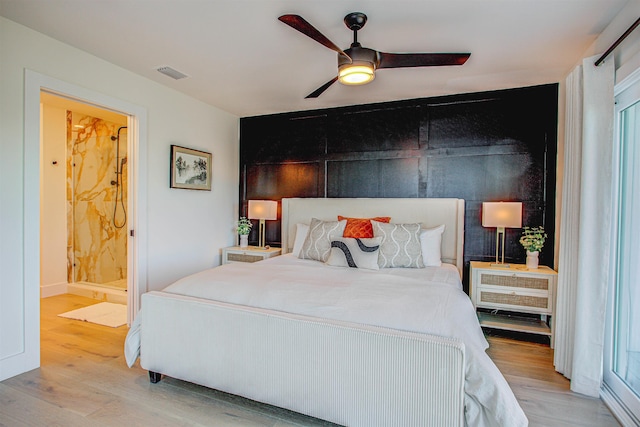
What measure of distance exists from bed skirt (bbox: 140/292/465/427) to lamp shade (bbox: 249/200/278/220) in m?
2.21

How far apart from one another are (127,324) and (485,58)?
166 inches

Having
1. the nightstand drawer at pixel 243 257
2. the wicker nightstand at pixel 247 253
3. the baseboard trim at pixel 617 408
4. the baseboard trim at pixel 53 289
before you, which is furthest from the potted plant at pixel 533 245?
the baseboard trim at pixel 53 289

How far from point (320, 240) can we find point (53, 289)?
3904mm

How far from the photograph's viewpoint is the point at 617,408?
6.81ft

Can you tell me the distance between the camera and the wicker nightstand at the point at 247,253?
432 cm

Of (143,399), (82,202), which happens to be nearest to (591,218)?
(143,399)

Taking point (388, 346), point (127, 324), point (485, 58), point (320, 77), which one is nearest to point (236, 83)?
point (320, 77)

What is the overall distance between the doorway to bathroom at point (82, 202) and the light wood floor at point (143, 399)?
200 cm

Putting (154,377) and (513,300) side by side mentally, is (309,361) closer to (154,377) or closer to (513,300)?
(154,377)

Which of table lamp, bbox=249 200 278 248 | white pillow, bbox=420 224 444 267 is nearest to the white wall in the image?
table lamp, bbox=249 200 278 248

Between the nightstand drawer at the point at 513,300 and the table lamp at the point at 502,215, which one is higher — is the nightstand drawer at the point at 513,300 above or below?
below

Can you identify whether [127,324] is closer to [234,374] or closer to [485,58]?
[234,374]

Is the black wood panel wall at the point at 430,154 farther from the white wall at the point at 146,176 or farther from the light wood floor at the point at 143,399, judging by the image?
the light wood floor at the point at 143,399

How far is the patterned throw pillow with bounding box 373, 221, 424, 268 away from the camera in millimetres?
3141
